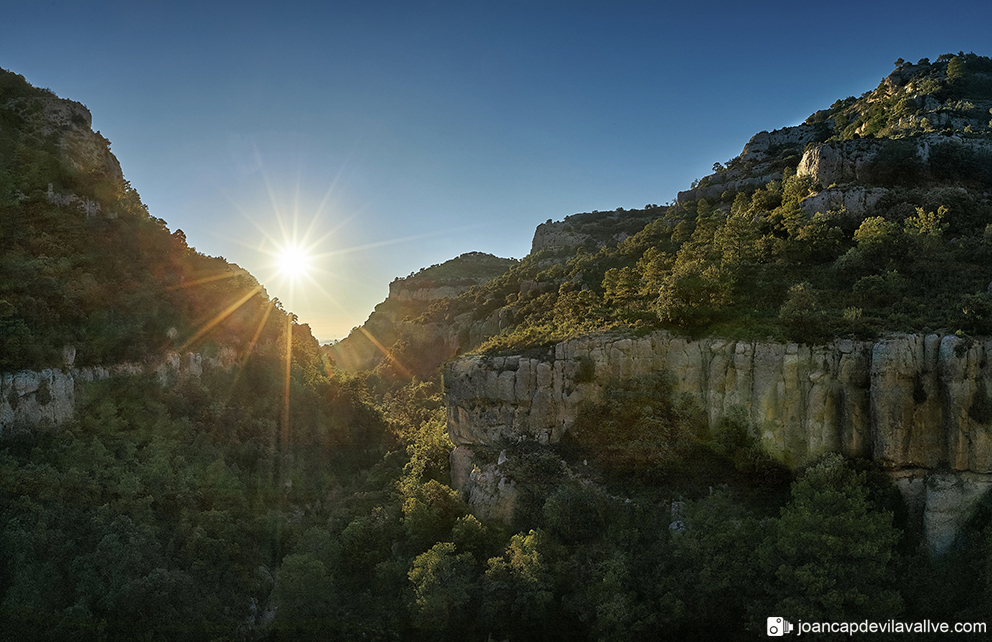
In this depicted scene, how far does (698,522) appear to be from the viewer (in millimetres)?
23484

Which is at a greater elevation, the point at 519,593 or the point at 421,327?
the point at 421,327

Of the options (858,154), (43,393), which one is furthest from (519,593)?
(858,154)

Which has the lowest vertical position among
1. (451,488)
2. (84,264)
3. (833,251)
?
(451,488)

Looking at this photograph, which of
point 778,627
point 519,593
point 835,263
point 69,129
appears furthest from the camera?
point 69,129

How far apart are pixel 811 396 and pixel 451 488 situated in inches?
835

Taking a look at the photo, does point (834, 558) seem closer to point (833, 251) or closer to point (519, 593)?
point (519, 593)

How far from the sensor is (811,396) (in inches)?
959

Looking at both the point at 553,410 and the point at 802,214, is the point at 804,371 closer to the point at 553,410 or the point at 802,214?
the point at 553,410

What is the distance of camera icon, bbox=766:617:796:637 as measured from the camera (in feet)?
63.7

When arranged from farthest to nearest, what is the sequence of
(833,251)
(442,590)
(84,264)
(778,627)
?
(84,264), (833,251), (442,590), (778,627)

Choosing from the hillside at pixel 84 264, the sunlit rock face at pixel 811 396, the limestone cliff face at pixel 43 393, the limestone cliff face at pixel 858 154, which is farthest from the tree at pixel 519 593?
the limestone cliff face at pixel 858 154

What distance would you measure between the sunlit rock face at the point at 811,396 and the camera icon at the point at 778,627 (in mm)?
6981

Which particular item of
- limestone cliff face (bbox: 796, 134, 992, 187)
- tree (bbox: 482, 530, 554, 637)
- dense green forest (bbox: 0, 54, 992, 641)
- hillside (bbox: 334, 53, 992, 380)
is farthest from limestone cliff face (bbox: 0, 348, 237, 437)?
limestone cliff face (bbox: 796, 134, 992, 187)

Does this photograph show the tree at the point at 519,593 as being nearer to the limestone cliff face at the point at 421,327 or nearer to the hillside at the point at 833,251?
the hillside at the point at 833,251
